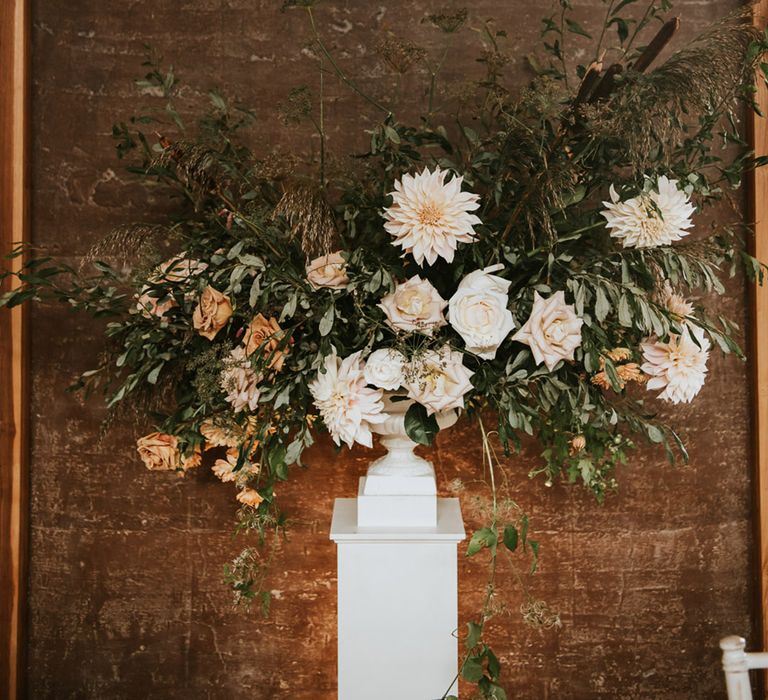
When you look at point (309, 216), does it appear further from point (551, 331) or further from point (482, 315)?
point (551, 331)

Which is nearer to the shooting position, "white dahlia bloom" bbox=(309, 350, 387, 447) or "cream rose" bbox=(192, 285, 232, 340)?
"white dahlia bloom" bbox=(309, 350, 387, 447)

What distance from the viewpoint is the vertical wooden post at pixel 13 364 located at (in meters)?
1.75

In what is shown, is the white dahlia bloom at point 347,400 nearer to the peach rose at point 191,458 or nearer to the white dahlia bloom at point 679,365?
the peach rose at point 191,458

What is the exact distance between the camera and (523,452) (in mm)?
1811

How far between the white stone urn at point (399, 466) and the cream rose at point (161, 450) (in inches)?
18.1

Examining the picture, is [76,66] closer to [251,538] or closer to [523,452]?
[251,538]

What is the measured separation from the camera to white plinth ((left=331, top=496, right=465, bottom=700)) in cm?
129

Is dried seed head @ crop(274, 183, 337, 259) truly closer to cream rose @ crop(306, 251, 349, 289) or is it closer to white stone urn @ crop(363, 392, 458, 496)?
cream rose @ crop(306, 251, 349, 289)

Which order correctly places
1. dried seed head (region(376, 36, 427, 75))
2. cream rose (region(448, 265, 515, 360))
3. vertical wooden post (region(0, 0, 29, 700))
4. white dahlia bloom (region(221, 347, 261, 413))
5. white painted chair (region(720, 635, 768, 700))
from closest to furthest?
1. white painted chair (region(720, 635, 768, 700))
2. cream rose (region(448, 265, 515, 360))
3. white dahlia bloom (region(221, 347, 261, 413))
4. dried seed head (region(376, 36, 427, 75))
5. vertical wooden post (region(0, 0, 29, 700))

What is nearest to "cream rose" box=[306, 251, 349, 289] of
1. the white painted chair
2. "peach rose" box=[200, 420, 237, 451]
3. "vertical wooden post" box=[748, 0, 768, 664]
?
"peach rose" box=[200, 420, 237, 451]

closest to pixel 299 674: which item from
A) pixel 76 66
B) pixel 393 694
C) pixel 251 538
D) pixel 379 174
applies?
pixel 251 538

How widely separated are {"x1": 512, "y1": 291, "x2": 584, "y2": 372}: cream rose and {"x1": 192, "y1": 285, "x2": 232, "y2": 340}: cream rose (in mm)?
566

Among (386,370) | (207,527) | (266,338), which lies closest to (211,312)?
(266,338)

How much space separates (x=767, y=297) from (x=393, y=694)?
1429 millimetres
